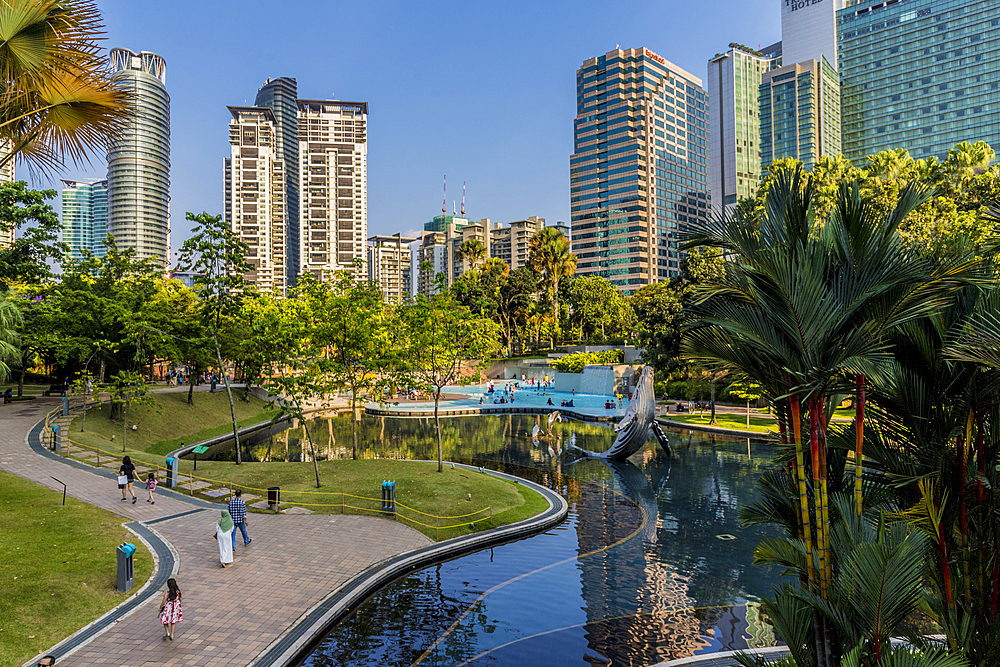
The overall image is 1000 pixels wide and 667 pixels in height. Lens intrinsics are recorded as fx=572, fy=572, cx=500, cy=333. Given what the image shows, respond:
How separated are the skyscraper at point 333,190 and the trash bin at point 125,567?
14167 centimetres

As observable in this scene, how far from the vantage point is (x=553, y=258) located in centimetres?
8181

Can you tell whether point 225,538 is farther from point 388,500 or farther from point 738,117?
point 738,117

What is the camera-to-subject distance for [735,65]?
17725 centimetres

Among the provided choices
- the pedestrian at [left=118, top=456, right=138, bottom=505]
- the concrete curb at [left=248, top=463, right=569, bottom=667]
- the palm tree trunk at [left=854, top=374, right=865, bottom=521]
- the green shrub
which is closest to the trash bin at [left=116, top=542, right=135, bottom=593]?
the concrete curb at [left=248, top=463, right=569, bottom=667]

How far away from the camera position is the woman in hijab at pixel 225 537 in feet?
44.2

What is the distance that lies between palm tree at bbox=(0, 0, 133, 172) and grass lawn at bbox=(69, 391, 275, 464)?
65.7ft

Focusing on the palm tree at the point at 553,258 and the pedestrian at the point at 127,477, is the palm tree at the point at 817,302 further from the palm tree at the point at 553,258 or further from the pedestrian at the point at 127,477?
the palm tree at the point at 553,258

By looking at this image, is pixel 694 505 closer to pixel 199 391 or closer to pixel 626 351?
pixel 199 391

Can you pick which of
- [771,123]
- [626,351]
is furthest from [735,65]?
[626,351]

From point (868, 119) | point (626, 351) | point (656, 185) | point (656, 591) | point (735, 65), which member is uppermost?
point (735, 65)

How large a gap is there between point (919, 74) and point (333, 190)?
153 meters

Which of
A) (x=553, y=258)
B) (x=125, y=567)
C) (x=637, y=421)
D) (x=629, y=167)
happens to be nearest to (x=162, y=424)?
(x=125, y=567)

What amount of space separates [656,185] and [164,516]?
155626 mm

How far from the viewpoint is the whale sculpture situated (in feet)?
91.0
